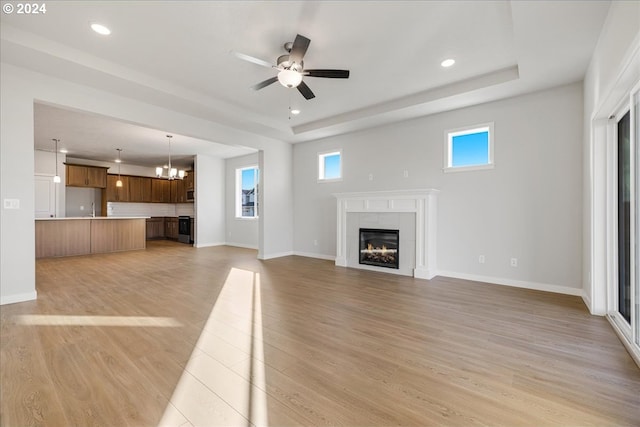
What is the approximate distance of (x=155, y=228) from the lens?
10906 millimetres

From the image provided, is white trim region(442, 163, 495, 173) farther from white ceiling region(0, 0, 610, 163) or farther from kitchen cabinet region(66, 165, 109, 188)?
kitchen cabinet region(66, 165, 109, 188)

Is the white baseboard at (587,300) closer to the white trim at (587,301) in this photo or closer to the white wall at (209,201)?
the white trim at (587,301)

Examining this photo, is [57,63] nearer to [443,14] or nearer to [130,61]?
[130,61]

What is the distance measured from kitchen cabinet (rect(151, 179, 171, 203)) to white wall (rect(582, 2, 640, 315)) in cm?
1168

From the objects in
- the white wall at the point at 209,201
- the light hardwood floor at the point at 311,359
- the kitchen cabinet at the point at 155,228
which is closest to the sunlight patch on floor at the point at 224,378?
the light hardwood floor at the point at 311,359

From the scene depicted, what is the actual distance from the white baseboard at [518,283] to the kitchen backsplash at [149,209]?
9.16 m

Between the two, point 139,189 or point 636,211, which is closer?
point 636,211

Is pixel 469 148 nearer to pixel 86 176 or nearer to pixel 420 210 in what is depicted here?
pixel 420 210

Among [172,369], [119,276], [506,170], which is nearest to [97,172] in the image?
[119,276]

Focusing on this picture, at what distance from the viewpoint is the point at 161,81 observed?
401 cm

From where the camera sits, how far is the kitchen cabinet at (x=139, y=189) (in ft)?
32.9

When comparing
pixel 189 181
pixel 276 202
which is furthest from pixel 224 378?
pixel 189 181

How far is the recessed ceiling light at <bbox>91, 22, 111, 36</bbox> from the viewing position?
2.81 meters

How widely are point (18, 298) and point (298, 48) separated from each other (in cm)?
441
